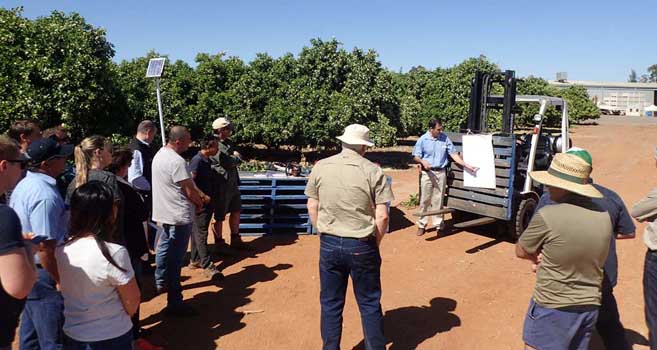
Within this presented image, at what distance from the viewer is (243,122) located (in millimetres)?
17375

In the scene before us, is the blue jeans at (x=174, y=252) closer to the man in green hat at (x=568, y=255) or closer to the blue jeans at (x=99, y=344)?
the blue jeans at (x=99, y=344)

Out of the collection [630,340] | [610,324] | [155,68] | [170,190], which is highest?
[155,68]

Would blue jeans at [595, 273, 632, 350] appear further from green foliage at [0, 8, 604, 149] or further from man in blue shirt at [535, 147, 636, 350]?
green foliage at [0, 8, 604, 149]

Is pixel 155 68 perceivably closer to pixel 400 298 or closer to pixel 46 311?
pixel 400 298

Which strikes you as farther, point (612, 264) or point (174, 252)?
point (174, 252)

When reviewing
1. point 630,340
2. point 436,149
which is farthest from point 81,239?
point 436,149

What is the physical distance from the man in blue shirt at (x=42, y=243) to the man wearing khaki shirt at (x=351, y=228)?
184cm

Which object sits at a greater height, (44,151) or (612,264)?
(44,151)

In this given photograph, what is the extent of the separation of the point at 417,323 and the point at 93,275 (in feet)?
11.2

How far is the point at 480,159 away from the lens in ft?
24.7

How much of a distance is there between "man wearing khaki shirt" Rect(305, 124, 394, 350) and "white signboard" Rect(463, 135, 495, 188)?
3955mm

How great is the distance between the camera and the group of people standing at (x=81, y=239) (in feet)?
8.25

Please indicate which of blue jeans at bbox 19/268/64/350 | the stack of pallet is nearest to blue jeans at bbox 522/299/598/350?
blue jeans at bbox 19/268/64/350

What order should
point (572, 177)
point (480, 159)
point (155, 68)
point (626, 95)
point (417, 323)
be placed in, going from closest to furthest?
1. point (572, 177)
2. point (417, 323)
3. point (480, 159)
4. point (155, 68)
5. point (626, 95)
